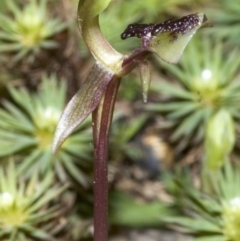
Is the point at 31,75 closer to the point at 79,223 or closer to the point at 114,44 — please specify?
the point at 114,44

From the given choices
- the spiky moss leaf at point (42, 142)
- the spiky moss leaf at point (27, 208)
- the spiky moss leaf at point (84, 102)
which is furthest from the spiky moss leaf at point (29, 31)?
the spiky moss leaf at point (84, 102)

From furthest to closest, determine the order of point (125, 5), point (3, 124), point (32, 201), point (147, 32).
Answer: point (125, 5)
point (3, 124)
point (32, 201)
point (147, 32)

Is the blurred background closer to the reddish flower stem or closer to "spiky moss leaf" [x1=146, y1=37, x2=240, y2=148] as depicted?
"spiky moss leaf" [x1=146, y1=37, x2=240, y2=148]

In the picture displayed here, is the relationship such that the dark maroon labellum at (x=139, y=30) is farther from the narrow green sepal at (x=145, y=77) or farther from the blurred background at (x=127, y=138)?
the blurred background at (x=127, y=138)

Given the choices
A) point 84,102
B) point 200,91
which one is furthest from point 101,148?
point 200,91

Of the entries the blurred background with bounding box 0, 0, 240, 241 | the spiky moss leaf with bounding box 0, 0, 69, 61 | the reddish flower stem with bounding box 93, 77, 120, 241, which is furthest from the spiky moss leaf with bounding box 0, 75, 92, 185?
the reddish flower stem with bounding box 93, 77, 120, 241

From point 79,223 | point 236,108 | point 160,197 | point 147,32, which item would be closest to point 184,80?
point 236,108
